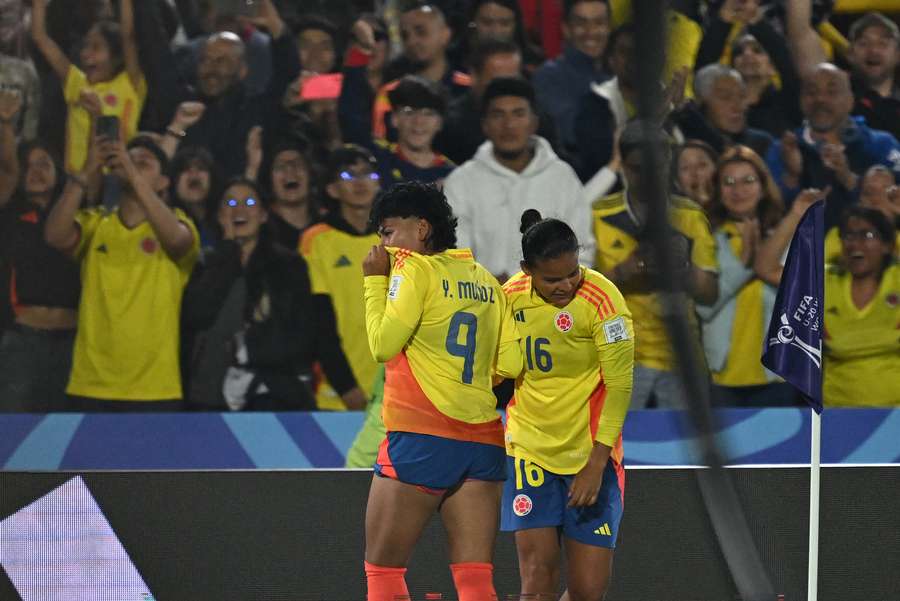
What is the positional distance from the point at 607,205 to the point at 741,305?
2.92 feet

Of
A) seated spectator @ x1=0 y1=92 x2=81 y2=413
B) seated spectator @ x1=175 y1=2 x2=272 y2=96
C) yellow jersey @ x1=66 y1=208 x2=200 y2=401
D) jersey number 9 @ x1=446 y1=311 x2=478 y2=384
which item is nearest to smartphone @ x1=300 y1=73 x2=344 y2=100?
seated spectator @ x1=175 y1=2 x2=272 y2=96

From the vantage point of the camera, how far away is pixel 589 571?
4.09m

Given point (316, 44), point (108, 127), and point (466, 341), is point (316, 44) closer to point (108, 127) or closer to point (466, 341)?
point (108, 127)

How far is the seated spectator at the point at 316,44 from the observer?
738cm

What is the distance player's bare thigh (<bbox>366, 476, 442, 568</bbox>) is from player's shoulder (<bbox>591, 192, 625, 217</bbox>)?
3534 mm

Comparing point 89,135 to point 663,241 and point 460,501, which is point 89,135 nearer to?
point 460,501

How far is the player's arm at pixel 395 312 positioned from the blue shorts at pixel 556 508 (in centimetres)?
65

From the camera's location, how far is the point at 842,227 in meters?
7.19

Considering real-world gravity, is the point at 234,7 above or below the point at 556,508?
above

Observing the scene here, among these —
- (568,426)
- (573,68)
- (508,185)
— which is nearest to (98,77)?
(508,185)

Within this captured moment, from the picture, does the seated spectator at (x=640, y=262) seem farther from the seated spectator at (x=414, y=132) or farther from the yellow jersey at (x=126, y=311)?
the yellow jersey at (x=126, y=311)

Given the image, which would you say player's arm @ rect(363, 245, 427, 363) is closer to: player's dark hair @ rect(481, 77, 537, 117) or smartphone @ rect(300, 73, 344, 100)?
player's dark hair @ rect(481, 77, 537, 117)

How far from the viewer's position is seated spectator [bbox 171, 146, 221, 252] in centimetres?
729

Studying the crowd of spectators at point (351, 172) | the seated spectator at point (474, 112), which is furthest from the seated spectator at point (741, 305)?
the seated spectator at point (474, 112)
